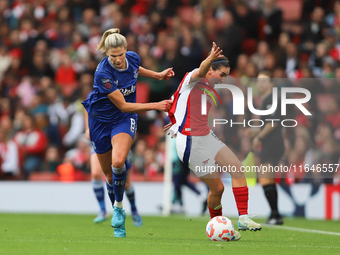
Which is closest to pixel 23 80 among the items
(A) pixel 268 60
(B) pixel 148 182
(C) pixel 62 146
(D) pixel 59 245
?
(C) pixel 62 146

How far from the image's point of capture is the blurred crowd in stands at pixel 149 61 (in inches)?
495

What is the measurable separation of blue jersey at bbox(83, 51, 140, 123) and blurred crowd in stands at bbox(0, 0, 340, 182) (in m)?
4.84

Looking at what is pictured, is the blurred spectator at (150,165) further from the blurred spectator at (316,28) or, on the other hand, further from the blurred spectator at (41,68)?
the blurred spectator at (316,28)

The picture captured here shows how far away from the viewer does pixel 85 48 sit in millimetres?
15875

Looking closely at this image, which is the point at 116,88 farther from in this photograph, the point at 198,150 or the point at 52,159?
the point at 52,159

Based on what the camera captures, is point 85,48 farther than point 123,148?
Yes

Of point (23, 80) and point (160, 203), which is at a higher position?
point (23, 80)

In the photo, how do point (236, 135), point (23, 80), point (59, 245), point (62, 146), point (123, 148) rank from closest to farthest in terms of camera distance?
point (59, 245)
point (123, 148)
point (236, 135)
point (62, 146)
point (23, 80)

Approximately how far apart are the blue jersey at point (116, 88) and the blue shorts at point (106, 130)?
0.07 meters

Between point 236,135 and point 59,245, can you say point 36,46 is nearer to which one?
point 236,135

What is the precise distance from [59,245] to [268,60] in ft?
30.3

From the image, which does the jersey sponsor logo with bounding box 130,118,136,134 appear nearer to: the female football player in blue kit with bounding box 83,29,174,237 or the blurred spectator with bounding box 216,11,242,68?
the female football player in blue kit with bounding box 83,29,174,237

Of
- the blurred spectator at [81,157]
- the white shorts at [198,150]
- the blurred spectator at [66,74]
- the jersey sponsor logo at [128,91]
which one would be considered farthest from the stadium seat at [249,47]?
the white shorts at [198,150]

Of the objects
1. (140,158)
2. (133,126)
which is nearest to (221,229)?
(133,126)
